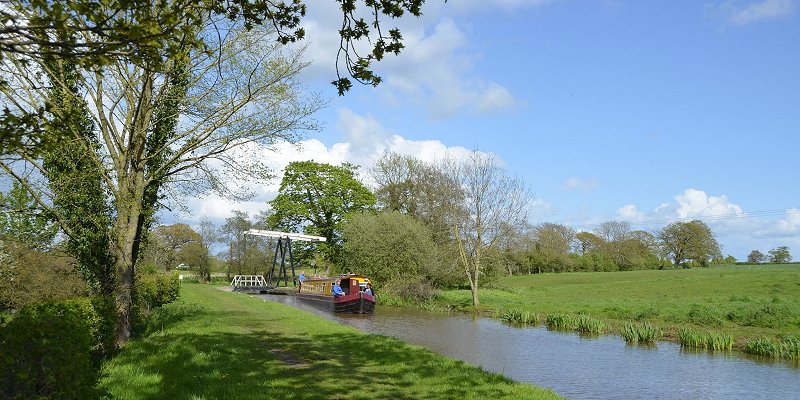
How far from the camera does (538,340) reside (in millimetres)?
20250

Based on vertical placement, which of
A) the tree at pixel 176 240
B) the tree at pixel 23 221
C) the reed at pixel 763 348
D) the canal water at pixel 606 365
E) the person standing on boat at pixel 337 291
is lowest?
the canal water at pixel 606 365

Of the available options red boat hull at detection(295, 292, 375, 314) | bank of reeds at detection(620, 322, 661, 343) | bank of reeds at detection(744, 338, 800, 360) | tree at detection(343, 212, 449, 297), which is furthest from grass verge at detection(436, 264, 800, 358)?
red boat hull at detection(295, 292, 375, 314)

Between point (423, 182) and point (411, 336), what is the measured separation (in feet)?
94.3

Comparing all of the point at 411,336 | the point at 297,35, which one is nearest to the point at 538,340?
the point at 411,336

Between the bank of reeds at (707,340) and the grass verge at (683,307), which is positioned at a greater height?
the grass verge at (683,307)

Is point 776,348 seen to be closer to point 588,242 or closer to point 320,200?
point 320,200

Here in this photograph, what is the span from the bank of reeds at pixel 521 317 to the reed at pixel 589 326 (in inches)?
101

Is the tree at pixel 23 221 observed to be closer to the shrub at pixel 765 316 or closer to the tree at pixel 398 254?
the shrub at pixel 765 316

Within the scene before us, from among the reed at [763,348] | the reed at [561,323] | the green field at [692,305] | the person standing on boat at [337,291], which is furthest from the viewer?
the person standing on boat at [337,291]

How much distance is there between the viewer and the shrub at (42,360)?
4477mm

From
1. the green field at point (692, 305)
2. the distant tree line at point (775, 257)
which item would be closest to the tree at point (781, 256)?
the distant tree line at point (775, 257)

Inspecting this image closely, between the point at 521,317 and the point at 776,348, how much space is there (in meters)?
10.7

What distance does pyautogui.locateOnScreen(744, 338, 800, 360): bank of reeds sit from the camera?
16453mm

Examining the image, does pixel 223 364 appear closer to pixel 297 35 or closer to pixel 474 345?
pixel 297 35
